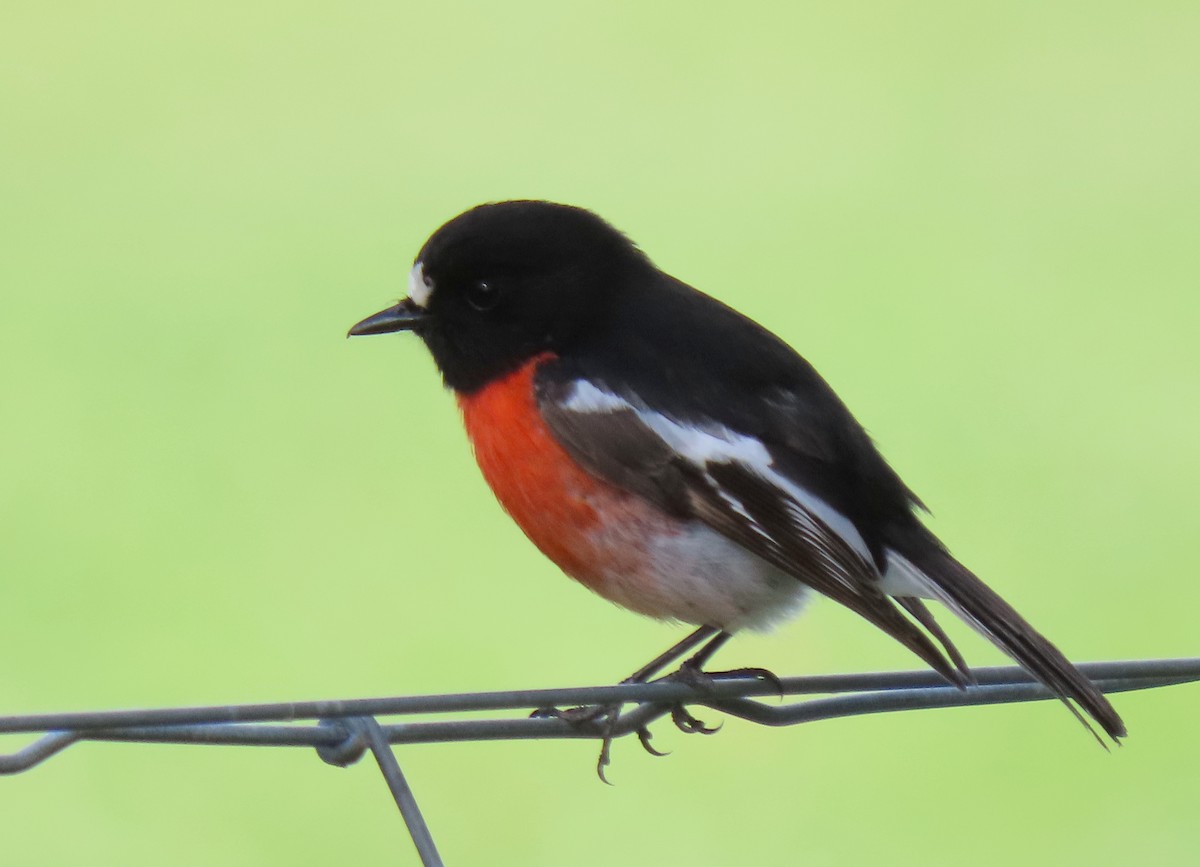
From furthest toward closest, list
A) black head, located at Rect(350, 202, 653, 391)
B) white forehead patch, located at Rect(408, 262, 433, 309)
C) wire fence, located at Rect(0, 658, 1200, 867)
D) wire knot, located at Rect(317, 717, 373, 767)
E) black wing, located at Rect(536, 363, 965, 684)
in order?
white forehead patch, located at Rect(408, 262, 433, 309)
black head, located at Rect(350, 202, 653, 391)
black wing, located at Rect(536, 363, 965, 684)
wire knot, located at Rect(317, 717, 373, 767)
wire fence, located at Rect(0, 658, 1200, 867)

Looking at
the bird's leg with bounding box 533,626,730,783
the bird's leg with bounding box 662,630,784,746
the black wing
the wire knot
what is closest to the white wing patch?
the black wing

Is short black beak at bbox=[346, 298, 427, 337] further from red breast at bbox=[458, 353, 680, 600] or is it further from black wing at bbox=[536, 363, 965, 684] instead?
black wing at bbox=[536, 363, 965, 684]

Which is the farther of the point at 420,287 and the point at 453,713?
the point at 420,287

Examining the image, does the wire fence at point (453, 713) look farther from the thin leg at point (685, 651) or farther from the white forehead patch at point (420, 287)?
the white forehead patch at point (420, 287)

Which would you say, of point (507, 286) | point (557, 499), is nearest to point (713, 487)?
point (557, 499)

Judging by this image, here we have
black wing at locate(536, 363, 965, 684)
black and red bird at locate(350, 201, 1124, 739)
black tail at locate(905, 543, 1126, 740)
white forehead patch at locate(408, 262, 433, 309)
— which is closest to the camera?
black tail at locate(905, 543, 1126, 740)

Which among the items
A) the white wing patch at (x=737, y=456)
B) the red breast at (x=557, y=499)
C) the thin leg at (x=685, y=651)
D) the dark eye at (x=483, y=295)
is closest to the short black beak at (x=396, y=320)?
the dark eye at (x=483, y=295)

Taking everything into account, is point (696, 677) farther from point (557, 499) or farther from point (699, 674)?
point (557, 499)
